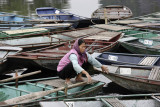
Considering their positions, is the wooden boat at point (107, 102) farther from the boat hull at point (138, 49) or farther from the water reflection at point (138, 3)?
the water reflection at point (138, 3)

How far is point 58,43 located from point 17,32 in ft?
7.57

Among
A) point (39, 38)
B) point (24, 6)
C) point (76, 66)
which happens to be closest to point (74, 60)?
point (76, 66)

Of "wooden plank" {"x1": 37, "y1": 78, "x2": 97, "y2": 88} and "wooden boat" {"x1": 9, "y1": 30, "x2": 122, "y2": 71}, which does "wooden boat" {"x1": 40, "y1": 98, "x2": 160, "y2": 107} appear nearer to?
"wooden plank" {"x1": 37, "y1": 78, "x2": 97, "y2": 88}

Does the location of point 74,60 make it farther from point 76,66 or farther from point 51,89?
point 51,89

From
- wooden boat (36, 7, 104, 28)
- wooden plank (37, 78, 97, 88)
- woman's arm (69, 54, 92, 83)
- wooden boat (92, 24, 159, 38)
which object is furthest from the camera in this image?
wooden boat (36, 7, 104, 28)

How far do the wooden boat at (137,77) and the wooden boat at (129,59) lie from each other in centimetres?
32

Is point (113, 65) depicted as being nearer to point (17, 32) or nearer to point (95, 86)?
point (95, 86)

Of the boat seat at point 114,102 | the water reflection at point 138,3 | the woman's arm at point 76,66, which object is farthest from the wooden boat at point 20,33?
the water reflection at point 138,3

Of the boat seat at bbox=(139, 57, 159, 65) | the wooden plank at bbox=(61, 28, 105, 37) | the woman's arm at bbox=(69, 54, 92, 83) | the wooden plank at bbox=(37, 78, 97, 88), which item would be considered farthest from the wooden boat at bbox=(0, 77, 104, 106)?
the wooden plank at bbox=(61, 28, 105, 37)

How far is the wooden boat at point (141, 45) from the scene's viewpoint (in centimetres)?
1064

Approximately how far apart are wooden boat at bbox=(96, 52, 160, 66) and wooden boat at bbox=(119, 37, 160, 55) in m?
1.39

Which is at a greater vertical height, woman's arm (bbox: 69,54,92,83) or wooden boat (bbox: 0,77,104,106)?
woman's arm (bbox: 69,54,92,83)

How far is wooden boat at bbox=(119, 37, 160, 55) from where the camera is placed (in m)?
10.6

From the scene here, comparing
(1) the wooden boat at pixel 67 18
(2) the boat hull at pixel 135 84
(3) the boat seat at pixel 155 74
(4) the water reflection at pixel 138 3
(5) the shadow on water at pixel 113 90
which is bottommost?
(5) the shadow on water at pixel 113 90
